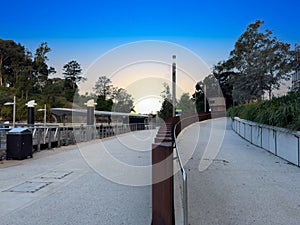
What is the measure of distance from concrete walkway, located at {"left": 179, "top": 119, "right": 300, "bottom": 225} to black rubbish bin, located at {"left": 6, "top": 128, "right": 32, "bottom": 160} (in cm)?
495

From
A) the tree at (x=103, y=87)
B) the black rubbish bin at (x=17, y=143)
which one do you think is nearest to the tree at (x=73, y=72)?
the tree at (x=103, y=87)

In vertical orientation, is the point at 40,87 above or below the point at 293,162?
above

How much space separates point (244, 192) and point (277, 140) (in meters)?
3.71

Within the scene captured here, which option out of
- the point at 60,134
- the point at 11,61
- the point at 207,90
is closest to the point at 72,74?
the point at 11,61

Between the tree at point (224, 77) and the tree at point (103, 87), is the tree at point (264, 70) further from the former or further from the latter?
the tree at point (103, 87)

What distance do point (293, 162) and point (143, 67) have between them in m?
7.36

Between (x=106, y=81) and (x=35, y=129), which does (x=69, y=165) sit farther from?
(x=106, y=81)

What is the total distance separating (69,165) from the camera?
7.35 m

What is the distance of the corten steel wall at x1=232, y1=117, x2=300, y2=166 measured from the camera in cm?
620

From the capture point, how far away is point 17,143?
317 inches

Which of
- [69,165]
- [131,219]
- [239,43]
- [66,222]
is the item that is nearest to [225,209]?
[131,219]

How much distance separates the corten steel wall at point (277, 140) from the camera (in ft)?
20.4

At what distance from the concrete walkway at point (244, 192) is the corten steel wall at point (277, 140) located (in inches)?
10.2

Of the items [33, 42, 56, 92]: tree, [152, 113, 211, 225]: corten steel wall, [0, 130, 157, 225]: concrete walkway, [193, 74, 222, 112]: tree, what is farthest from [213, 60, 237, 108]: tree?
[152, 113, 211, 225]: corten steel wall
